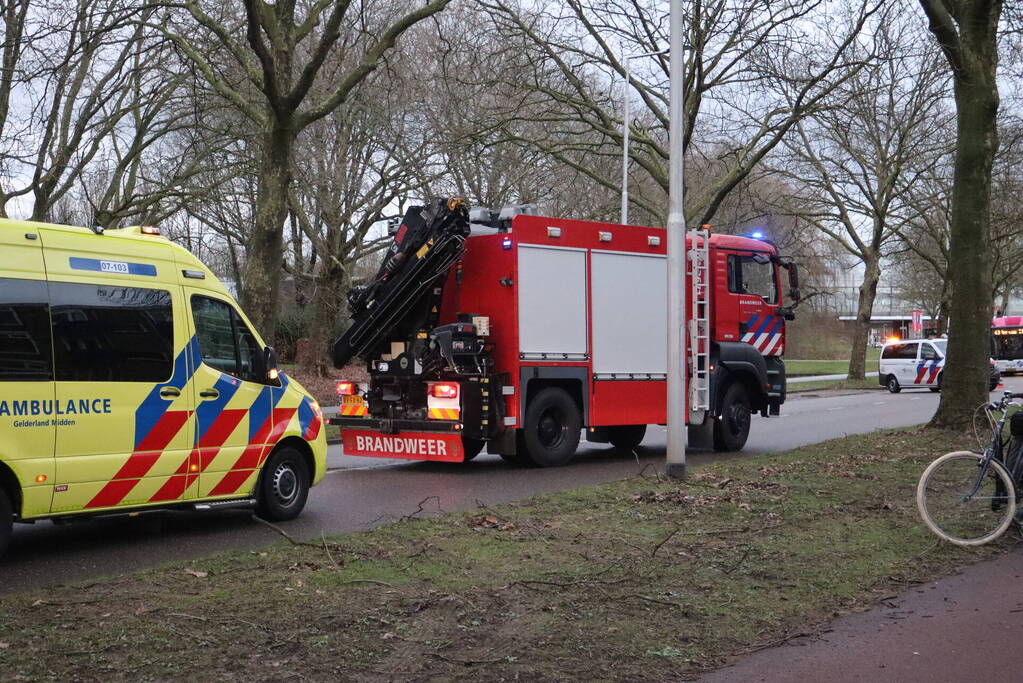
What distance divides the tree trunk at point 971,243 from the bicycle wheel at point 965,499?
6.92 meters

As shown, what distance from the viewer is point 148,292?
338 inches

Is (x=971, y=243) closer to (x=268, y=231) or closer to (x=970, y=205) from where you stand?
(x=970, y=205)

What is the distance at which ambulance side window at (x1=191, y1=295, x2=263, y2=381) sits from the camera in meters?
9.06

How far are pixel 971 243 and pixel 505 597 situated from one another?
1111 centimetres

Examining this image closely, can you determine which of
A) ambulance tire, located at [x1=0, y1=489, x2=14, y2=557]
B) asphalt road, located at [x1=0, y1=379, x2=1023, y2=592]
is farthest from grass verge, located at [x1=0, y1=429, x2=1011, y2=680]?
ambulance tire, located at [x1=0, y1=489, x2=14, y2=557]

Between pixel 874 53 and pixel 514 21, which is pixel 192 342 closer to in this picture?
pixel 874 53

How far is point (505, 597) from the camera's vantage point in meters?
6.42

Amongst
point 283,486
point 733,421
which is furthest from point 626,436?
point 283,486

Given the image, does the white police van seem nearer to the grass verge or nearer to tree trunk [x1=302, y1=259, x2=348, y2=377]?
tree trunk [x1=302, y1=259, x2=348, y2=377]

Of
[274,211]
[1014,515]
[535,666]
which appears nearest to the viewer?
[535,666]

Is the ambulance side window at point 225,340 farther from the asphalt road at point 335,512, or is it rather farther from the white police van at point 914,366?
the white police van at point 914,366

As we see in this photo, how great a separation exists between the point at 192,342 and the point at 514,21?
1635cm

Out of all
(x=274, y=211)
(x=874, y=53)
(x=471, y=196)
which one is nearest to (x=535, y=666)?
(x=274, y=211)

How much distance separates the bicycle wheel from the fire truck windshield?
52.0 meters
